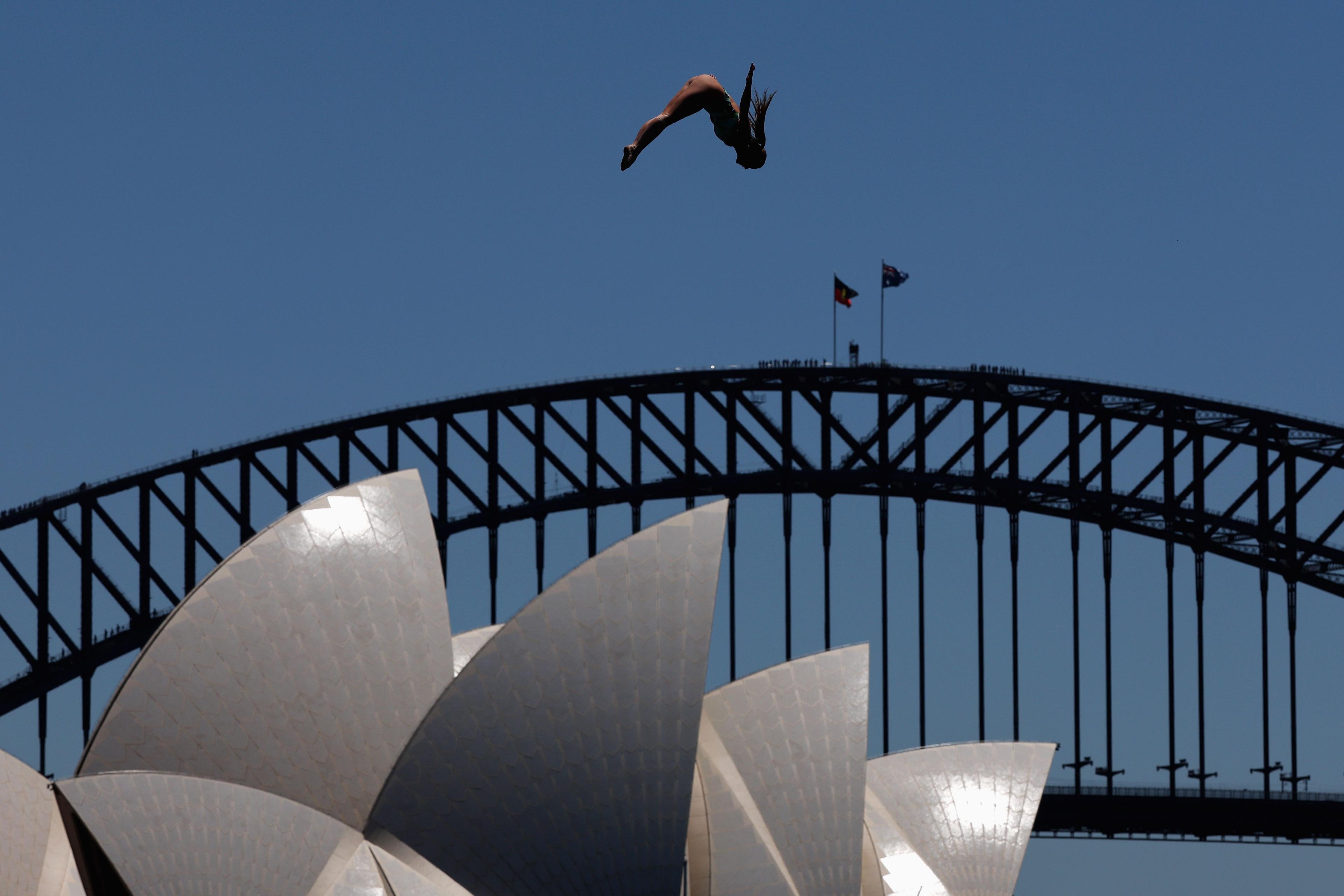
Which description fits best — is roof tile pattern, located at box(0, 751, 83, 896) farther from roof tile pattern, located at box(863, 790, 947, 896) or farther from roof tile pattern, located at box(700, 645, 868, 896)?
roof tile pattern, located at box(863, 790, 947, 896)

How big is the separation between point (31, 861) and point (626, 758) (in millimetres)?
13296

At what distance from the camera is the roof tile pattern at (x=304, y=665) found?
47.1m

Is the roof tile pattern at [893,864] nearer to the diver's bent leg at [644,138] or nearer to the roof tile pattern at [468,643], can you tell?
the roof tile pattern at [468,643]

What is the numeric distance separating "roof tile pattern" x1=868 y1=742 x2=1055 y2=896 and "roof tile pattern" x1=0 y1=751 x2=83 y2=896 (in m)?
23.1

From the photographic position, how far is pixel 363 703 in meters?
48.7

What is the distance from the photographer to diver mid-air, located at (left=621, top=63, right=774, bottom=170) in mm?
28078

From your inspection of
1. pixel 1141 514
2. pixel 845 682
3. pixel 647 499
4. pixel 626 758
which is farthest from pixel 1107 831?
pixel 626 758

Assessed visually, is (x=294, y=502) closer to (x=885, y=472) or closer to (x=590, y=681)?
(x=885, y=472)

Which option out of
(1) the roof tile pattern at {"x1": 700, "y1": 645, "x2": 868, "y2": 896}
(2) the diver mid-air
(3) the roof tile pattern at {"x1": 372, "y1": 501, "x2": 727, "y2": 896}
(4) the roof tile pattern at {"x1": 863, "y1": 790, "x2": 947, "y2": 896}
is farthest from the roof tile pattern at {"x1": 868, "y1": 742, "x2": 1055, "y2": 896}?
(2) the diver mid-air

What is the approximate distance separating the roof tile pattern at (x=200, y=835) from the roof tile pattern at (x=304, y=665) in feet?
15.6

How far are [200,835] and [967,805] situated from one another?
25069 mm

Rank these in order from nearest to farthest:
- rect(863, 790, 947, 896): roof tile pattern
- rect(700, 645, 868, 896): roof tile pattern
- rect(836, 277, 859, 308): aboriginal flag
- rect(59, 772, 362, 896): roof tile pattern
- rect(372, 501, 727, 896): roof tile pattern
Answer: rect(59, 772, 362, 896): roof tile pattern
rect(372, 501, 727, 896): roof tile pattern
rect(700, 645, 868, 896): roof tile pattern
rect(863, 790, 947, 896): roof tile pattern
rect(836, 277, 859, 308): aboriginal flag

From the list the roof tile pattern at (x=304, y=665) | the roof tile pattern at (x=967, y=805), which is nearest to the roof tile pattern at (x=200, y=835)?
the roof tile pattern at (x=304, y=665)

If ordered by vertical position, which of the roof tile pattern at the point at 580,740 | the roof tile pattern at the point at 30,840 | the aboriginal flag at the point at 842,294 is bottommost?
the roof tile pattern at the point at 30,840
